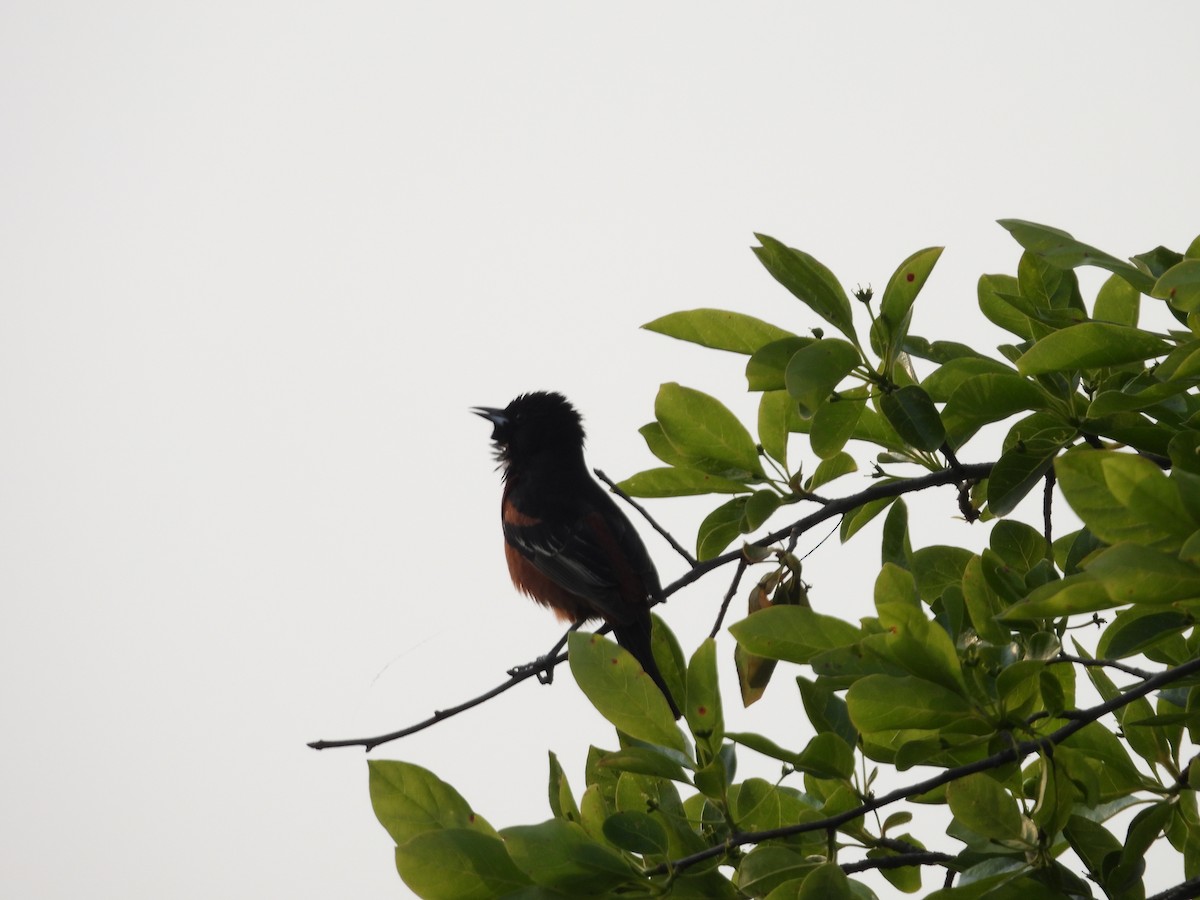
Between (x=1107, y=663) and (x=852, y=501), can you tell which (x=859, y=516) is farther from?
(x=1107, y=663)

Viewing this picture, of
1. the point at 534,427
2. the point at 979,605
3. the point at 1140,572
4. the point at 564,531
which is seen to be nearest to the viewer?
the point at 1140,572

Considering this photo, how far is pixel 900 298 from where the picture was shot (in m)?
2.19

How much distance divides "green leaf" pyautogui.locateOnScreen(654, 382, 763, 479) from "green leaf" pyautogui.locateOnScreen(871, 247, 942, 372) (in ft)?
1.17

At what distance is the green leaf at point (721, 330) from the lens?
225 centimetres

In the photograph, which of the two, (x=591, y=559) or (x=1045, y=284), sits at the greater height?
(x=591, y=559)

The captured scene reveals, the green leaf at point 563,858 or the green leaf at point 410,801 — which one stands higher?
the green leaf at point 410,801

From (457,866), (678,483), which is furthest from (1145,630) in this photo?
(457,866)

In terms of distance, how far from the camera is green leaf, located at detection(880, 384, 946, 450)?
221 cm

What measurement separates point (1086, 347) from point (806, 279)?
0.49 m

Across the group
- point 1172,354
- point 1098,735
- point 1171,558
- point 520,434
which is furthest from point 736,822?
point 520,434

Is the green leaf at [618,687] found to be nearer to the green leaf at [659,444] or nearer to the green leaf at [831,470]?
the green leaf at [659,444]

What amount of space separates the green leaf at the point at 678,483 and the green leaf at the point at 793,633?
0.79 meters

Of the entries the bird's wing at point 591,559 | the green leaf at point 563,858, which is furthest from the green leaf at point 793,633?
the bird's wing at point 591,559

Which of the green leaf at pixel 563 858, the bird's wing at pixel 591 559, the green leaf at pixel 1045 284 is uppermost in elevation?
the bird's wing at pixel 591 559
